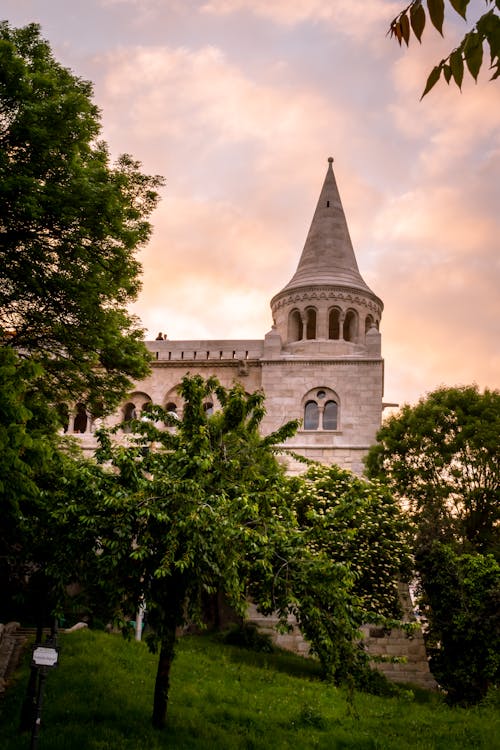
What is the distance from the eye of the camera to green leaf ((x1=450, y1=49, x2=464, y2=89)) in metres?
3.23

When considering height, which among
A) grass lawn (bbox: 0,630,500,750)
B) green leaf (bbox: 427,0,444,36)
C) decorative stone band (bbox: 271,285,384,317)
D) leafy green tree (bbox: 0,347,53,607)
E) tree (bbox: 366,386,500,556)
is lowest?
→ grass lawn (bbox: 0,630,500,750)

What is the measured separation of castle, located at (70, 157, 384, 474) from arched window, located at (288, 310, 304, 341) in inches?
1.9

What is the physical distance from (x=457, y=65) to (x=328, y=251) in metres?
34.9

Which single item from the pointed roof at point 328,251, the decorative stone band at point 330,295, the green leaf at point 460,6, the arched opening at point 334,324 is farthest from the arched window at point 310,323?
the green leaf at point 460,6

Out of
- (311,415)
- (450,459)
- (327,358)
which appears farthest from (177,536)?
(327,358)

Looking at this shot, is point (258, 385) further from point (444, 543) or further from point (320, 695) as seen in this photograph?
point (320, 695)

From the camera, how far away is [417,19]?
10.6 feet

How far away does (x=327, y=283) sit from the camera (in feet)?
118

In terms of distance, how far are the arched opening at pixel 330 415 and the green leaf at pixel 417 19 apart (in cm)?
3091

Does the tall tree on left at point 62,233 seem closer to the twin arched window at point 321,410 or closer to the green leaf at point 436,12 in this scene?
the green leaf at point 436,12

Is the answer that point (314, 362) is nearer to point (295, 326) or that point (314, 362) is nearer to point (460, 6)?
point (295, 326)

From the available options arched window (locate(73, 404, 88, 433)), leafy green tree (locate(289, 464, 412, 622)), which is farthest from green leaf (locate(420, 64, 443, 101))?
arched window (locate(73, 404, 88, 433))

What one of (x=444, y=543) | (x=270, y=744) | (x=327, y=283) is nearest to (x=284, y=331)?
(x=327, y=283)

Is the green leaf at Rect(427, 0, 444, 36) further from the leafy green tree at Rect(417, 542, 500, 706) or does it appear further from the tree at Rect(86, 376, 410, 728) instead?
the leafy green tree at Rect(417, 542, 500, 706)
